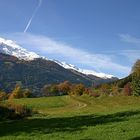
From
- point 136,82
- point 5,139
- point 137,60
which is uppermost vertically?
point 137,60

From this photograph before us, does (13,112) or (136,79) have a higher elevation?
(136,79)

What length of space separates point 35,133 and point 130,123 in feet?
26.5

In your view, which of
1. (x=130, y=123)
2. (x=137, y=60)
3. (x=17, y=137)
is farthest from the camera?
(x=137, y=60)

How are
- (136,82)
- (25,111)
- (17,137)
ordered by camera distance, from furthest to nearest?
(136,82) < (25,111) < (17,137)

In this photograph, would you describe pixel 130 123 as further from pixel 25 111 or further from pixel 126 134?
pixel 25 111

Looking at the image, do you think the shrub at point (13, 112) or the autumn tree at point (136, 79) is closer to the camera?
the shrub at point (13, 112)

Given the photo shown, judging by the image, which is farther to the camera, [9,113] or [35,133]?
[9,113]

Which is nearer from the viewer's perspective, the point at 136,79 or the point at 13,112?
the point at 13,112

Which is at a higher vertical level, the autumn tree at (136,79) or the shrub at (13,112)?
the autumn tree at (136,79)

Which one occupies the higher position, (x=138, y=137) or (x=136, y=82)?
(x=136, y=82)

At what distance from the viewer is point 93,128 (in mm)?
32938

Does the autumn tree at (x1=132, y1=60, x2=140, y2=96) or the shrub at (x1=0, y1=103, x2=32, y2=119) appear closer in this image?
the shrub at (x1=0, y1=103, x2=32, y2=119)

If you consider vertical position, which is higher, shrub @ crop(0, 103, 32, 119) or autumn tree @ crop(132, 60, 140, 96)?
autumn tree @ crop(132, 60, 140, 96)

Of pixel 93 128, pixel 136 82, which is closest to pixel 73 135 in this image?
pixel 93 128
